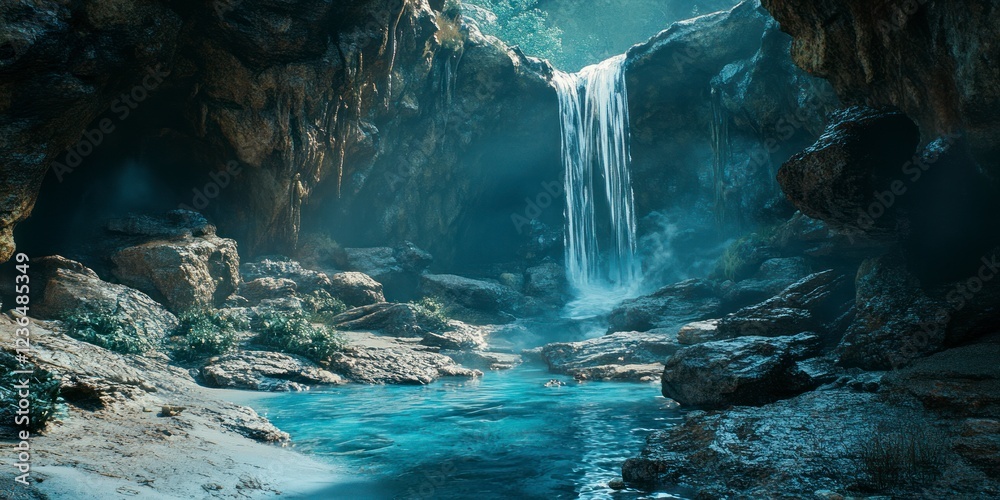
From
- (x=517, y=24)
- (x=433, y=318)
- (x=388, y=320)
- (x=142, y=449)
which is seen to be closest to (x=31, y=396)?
(x=142, y=449)

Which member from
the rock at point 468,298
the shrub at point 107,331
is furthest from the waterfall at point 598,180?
the shrub at point 107,331

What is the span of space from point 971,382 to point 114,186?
65.7ft

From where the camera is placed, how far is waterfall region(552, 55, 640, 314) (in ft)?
100

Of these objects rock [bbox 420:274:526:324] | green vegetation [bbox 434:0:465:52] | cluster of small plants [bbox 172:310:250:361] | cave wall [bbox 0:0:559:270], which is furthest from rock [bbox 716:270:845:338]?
green vegetation [bbox 434:0:465:52]

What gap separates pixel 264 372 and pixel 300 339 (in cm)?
208

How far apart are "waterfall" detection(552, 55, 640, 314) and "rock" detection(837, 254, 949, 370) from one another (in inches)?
782

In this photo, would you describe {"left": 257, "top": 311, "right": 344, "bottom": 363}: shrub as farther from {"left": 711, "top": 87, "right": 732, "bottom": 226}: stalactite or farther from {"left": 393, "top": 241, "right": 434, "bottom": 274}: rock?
{"left": 711, "top": 87, "right": 732, "bottom": 226}: stalactite

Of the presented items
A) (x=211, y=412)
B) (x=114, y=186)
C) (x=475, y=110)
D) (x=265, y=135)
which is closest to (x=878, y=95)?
(x=211, y=412)

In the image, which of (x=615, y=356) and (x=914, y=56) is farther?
(x=615, y=356)

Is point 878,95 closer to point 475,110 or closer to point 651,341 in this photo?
point 651,341

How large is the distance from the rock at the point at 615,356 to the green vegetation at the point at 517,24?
107 ft

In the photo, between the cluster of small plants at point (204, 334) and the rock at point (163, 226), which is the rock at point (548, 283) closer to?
the rock at point (163, 226)

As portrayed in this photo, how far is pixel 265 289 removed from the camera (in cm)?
1958

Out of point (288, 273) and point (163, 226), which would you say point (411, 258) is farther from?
point (163, 226)
